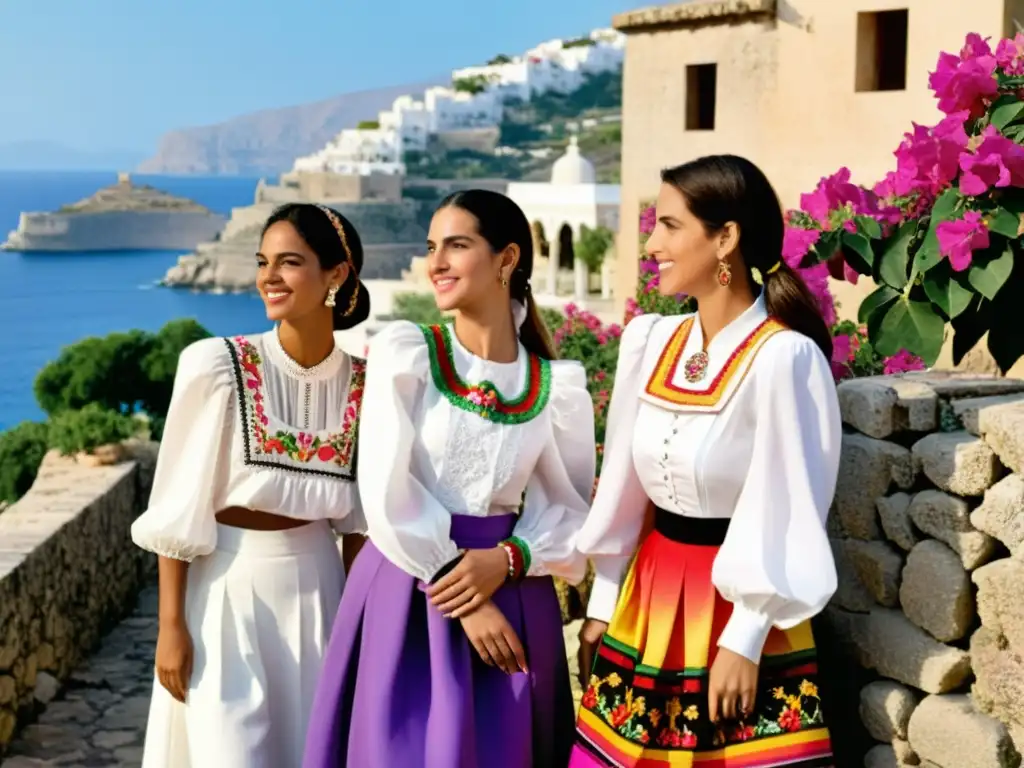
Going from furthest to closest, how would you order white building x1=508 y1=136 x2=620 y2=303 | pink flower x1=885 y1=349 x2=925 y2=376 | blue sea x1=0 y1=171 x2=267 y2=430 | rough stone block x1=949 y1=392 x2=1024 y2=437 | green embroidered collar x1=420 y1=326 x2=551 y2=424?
1. blue sea x1=0 y1=171 x2=267 y2=430
2. white building x1=508 y1=136 x2=620 y2=303
3. pink flower x1=885 y1=349 x2=925 y2=376
4. green embroidered collar x1=420 y1=326 x2=551 y2=424
5. rough stone block x1=949 y1=392 x2=1024 y2=437

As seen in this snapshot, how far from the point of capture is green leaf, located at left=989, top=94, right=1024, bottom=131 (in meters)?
2.79

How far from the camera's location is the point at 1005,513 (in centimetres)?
255

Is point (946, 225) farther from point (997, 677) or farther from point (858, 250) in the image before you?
point (997, 677)

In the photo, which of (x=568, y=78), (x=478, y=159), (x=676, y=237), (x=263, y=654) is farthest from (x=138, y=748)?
(x=568, y=78)

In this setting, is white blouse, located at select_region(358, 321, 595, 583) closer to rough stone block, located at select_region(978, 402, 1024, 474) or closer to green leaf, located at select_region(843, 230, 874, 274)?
green leaf, located at select_region(843, 230, 874, 274)

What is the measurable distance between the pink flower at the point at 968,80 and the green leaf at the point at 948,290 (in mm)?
333

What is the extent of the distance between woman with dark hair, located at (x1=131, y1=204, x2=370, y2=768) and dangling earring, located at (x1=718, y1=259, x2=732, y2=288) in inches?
38.5

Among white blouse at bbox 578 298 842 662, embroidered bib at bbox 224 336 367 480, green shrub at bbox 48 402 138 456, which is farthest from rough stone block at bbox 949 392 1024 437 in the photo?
green shrub at bbox 48 402 138 456

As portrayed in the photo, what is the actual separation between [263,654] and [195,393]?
0.62 m

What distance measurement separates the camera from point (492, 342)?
2.98 metres

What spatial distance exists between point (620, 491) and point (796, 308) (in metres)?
0.50

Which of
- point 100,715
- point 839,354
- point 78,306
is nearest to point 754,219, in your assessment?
point 839,354

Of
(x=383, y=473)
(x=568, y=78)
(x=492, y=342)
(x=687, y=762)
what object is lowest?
(x=687, y=762)

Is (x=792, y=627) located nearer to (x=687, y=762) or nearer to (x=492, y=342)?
(x=687, y=762)
